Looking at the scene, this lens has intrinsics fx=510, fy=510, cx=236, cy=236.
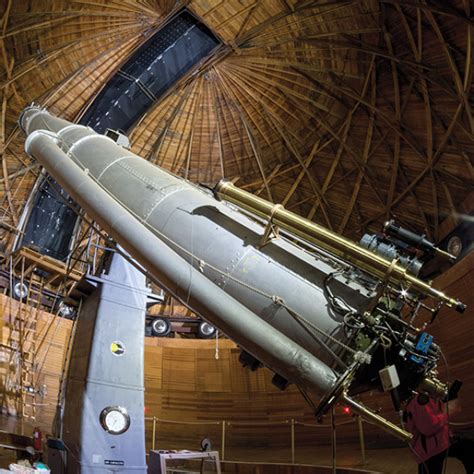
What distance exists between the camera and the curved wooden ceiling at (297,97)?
10977 mm

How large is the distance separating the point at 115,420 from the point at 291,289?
292 centimetres

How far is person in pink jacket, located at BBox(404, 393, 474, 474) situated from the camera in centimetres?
510

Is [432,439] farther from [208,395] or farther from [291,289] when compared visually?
[208,395]

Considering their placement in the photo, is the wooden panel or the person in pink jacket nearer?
the person in pink jacket

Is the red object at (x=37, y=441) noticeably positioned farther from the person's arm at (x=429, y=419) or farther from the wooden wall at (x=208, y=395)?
the person's arm at (x=429, y=419)

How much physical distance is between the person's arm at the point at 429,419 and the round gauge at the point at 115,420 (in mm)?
3145

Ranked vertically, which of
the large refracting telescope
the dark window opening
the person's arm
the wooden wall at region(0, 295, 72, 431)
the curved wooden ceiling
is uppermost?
the curved wooden ceiling

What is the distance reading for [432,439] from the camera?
5137 millimetres

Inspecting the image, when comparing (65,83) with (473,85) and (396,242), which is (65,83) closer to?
(473,85)

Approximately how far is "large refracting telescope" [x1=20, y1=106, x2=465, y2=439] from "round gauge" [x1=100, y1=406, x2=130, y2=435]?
2161 millimetres

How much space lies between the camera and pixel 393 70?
1157 centimetres

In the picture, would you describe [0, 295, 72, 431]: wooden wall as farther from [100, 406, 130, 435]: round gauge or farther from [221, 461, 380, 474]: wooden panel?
[100, 406, 130, 435]: round gauge

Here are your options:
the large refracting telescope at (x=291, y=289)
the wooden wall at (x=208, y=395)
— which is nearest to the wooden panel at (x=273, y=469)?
the wooden wall at (x=208, y=395)

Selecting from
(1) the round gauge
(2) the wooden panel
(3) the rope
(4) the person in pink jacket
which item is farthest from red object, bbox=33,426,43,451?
(4) the person in pink jacket
